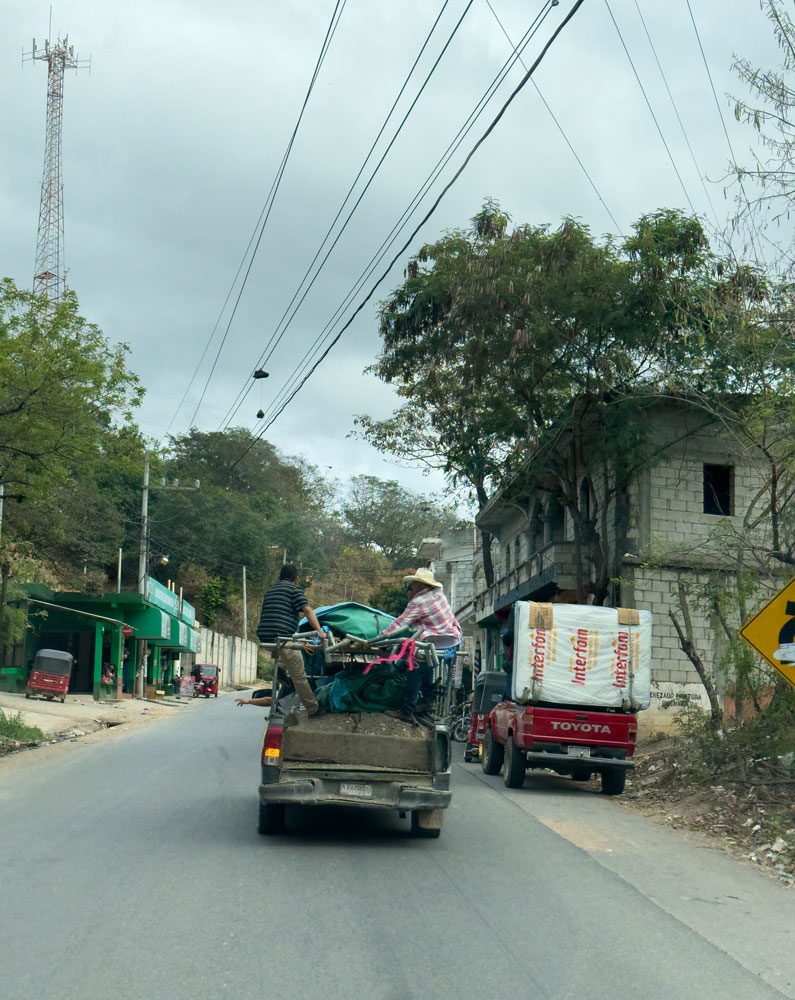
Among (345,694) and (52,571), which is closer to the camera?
(345,694)

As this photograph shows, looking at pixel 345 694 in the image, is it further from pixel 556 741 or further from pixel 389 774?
pixel 556 741

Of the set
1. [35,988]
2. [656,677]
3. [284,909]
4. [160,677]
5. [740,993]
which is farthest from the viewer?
[160,677]

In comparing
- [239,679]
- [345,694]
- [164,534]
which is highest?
[164,534]

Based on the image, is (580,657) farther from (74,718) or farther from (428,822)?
(74,718)

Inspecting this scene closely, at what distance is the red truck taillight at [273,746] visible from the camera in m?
9.42

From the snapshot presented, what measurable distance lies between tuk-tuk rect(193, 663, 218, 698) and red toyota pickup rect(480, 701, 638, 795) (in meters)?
38.2

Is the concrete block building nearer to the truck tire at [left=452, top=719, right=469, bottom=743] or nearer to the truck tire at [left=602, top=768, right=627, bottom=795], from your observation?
the truck tire at [left=452, top=719, right=469, bottom=743]

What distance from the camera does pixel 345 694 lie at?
32.9 feet

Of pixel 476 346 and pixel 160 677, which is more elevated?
pixel 476 346

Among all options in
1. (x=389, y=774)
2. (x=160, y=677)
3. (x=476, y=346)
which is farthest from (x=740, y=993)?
(x=160, y=677)

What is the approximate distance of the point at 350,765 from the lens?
9.50m

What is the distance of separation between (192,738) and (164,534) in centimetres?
4505

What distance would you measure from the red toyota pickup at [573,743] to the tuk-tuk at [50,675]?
24.1m

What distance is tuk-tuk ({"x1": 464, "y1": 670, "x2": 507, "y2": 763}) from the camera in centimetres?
Result: 2136
